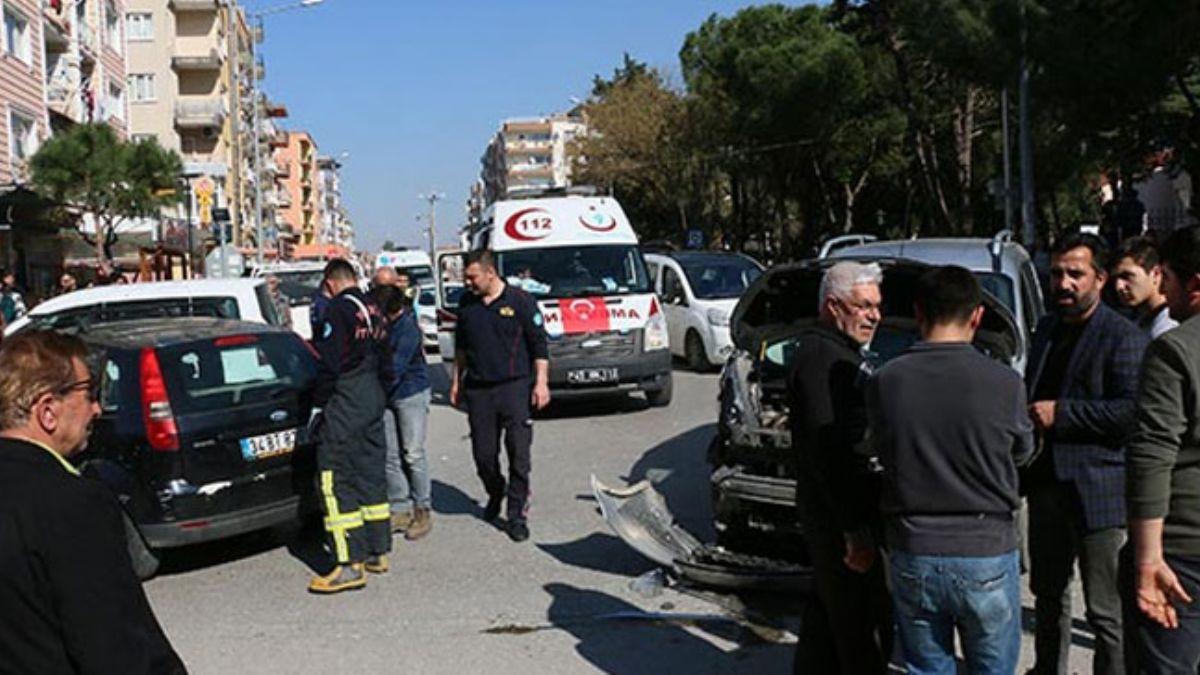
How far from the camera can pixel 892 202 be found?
50.2 meters

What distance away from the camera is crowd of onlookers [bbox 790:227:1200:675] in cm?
325

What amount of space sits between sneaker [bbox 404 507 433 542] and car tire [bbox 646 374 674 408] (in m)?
5.98

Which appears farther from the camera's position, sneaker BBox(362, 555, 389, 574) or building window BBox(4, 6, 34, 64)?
building window BBox(4, 6, 34, 64)

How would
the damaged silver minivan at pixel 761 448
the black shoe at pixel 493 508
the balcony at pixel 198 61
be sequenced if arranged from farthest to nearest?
1. the balcony at pixel 198 61
2. the black shoe at pixel 493 508
3. the damaged silver minivan at pixel 761 448

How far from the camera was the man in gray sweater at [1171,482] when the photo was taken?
124 inches

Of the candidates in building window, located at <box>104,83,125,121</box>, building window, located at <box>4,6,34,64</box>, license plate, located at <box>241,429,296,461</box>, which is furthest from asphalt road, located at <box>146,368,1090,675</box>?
building window, located at <box>104,83,125,121</box>

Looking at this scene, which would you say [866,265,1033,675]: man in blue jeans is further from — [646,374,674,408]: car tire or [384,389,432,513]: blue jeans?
[646,374,674,408]: car tire

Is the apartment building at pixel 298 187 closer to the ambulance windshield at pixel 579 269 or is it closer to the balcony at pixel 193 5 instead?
the balcony at pixel 193 5

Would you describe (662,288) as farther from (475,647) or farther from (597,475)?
(475,647)

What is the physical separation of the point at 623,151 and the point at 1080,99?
33859mm

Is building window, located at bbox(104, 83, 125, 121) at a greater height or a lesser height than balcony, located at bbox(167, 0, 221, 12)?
lesser

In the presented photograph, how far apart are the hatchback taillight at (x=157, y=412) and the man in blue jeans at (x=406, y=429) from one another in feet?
5.31

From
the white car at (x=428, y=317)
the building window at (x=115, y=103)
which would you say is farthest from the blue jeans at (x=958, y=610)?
the building window at (x=115, y=103)

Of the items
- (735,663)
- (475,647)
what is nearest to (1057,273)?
(735,663)
